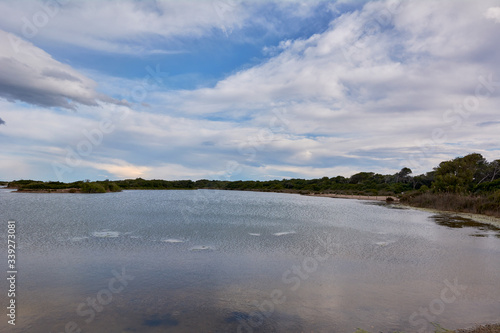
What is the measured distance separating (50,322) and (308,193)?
12165cm

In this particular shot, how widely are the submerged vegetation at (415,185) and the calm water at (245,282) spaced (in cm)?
3218

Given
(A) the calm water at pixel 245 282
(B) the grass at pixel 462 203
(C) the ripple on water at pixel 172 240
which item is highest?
(B) the grass at pixel 462 203

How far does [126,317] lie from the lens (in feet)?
27.6

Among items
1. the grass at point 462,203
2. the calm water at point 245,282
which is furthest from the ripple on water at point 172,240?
the grass at point 462,203

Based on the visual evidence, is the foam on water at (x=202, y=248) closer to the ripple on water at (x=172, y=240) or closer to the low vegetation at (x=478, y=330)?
the ripple on water at (x=172, y=240)

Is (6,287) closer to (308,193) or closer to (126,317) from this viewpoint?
(126,317)

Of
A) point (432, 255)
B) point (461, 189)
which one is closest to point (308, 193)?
point (461, 189)

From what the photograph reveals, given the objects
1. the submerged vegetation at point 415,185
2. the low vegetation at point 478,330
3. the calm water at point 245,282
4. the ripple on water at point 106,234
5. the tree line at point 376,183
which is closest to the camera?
the low vegetation at point 478,330

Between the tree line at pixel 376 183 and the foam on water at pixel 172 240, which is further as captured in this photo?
the tree line at pixel 376 183

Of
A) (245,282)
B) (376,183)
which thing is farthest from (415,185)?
(245,282)

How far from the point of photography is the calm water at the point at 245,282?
8328 mm

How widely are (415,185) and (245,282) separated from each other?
110 meters

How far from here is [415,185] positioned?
105 meters

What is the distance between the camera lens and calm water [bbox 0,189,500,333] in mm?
8328
